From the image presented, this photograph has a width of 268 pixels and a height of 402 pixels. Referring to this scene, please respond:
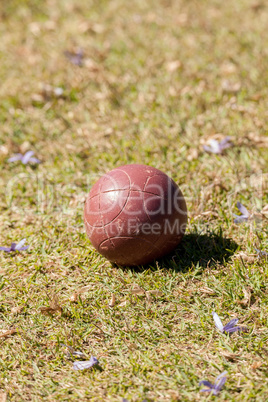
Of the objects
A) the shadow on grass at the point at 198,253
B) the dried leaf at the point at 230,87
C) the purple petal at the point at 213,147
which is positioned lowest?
the shadow on grass at the point at 198,253

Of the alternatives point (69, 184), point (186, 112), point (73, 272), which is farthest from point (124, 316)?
point (186, 112)

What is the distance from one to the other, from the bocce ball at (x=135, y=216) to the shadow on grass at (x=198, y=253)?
130mm

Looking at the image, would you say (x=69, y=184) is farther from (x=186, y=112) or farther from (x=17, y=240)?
(x=186, y=112)

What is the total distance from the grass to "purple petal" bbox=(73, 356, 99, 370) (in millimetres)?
44

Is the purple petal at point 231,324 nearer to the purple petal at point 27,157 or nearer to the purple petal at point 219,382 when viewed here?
the purple petal at point 219,382

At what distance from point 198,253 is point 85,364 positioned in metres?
1.36

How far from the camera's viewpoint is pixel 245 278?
12.0ft

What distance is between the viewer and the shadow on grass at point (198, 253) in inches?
151

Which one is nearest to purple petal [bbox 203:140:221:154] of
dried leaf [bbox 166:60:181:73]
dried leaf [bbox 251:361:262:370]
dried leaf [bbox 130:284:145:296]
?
dried leaf [bbox 166:60:181:73]

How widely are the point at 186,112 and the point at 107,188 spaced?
8.33 feet

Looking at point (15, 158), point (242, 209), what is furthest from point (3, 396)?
point (15, 158)

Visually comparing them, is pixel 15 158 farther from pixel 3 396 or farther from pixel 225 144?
pixel 3 396

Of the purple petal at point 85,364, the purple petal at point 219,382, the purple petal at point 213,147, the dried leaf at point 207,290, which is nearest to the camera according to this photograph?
the purple petal at point 219,382

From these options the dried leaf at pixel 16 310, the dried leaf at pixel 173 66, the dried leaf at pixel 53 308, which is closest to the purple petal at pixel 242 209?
the dried leaf at pixel 53 308
